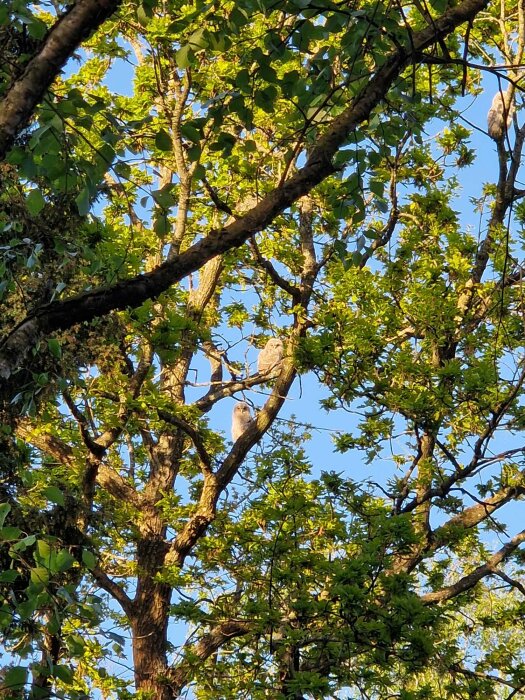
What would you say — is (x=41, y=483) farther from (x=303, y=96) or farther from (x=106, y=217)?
(x=303, y=96)

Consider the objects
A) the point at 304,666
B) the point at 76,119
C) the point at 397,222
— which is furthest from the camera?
the point at 397,222

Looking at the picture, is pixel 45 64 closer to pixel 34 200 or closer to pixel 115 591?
pixel 34 200

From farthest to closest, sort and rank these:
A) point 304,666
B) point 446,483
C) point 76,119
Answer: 1. point 446,483
2. point 304,666
3. point 76,119

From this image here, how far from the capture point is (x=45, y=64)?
9.06ft

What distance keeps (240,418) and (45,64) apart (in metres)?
10.4

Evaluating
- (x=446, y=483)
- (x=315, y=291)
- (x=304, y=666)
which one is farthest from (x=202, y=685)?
(x=315, y=291)

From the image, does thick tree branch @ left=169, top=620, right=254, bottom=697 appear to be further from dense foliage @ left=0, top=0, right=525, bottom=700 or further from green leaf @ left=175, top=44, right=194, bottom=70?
green leaf @ left=175, top=44, right=194, bottom=70

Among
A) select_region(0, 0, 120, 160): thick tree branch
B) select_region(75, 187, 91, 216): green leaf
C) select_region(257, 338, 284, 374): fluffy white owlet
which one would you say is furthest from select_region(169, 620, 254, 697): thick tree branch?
select_region(0, 0, 120, 160): thick tree branch

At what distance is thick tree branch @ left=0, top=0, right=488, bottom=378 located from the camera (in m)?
3.13

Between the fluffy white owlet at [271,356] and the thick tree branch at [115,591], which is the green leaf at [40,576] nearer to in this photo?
the thick tree branch at [115,591]

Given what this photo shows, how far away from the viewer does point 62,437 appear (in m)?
11.6

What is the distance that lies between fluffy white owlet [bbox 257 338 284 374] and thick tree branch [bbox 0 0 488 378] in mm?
8547

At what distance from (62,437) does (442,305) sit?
5287mm

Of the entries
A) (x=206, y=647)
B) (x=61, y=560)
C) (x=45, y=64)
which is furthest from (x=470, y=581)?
(x=45, y=64)
